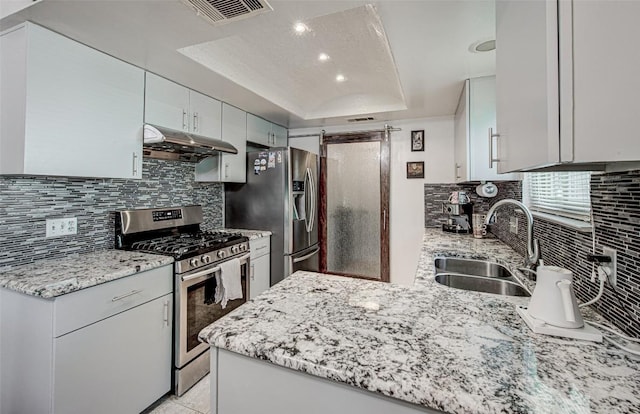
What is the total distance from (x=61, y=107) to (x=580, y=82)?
2204 mm

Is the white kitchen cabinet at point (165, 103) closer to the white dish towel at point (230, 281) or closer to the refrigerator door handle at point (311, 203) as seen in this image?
the white dish towel at point (230, 281)

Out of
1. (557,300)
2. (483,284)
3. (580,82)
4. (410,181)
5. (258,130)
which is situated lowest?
(483,284)

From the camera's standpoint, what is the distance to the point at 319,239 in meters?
3.76

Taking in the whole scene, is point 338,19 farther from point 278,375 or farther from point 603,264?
point 278,375

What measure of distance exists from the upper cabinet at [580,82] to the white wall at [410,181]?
274 cm

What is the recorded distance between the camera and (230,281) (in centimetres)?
223

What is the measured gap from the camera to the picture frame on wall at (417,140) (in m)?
3.41

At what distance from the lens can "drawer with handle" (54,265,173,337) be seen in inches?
51.6

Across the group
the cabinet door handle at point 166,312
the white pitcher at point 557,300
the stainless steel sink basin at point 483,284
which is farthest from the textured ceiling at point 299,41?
the cabinet door handle at point 166,312

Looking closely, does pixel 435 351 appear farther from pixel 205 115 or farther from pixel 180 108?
pixel 205 115

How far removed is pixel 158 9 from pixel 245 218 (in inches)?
81.1

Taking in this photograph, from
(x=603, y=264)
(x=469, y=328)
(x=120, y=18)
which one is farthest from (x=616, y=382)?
(x=120, y=18)

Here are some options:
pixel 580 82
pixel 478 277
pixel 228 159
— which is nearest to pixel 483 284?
pixel 478 277

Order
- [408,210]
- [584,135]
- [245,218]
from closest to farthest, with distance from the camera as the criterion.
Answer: [584,135]
[245,218]
[408,210]
